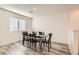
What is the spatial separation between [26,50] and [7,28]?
62 cm

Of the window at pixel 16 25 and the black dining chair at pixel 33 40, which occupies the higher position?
the window at pixel 16 25

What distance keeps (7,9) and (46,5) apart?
31.7 inches

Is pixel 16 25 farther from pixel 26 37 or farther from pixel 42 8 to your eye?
pixel 42 8

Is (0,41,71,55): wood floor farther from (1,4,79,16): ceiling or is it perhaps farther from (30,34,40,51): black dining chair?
(1,4,79,16): ceiling

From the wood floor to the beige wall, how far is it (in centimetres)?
11

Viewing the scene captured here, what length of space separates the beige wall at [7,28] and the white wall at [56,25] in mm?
262

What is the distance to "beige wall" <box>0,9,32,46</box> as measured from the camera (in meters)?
2.33

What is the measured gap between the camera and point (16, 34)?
96.2 inches

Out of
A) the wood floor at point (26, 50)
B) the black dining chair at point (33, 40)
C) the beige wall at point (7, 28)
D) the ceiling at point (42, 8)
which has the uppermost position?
the ceiling at point (42, 8)

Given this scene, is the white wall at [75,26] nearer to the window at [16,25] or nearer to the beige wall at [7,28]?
the beige wall at [7,28]

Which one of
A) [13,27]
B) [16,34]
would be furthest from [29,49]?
[13,27]

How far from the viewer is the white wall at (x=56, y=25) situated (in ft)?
7.70

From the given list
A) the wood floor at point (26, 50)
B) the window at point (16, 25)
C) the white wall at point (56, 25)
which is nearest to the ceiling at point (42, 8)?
the white wall at point (56, 25)

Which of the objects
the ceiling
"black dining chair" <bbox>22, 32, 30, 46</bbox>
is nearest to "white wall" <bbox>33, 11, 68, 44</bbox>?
the ceiling
